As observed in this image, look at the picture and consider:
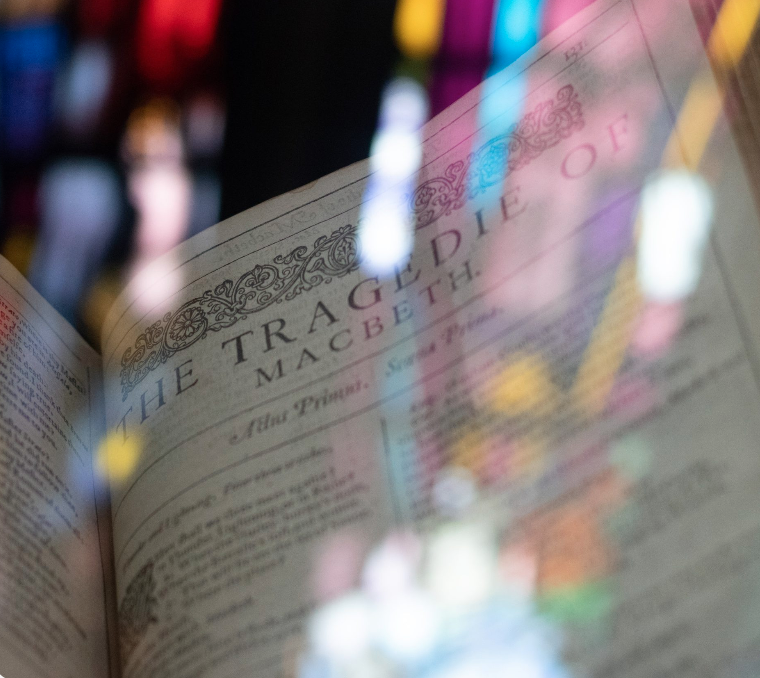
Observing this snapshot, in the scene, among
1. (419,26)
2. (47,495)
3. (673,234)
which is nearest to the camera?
(673,234)

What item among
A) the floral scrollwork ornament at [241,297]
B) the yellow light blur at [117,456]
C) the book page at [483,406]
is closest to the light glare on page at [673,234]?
the book page at [483,406]

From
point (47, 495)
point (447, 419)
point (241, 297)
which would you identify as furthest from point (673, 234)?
point (47, 495)

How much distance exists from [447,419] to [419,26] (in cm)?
39

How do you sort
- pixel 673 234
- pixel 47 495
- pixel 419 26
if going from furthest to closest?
pixel 419 26 → pixel 47 495 → pixel 673 234

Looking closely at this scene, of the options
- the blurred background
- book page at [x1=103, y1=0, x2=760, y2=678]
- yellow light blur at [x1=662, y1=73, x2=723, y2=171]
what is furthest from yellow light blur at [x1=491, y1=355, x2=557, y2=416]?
the blurred background

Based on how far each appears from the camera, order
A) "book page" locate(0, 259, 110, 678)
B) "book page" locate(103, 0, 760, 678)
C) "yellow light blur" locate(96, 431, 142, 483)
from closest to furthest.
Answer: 1. "book page" locate(103, 0, 760, 678)
2. "book page" locate(0, 259, 110, 678)
3. "yellow light blur" locate(96, 431, 142, 483)

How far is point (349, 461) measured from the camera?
666 millimetres

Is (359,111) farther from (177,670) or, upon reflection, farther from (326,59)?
(177,670)

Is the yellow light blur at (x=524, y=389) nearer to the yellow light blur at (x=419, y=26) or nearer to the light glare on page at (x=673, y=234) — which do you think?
the light glare on page at (x=673, y=234)

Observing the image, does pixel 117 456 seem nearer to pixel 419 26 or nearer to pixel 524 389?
pixel 524 389

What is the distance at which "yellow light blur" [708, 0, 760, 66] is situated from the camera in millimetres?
617

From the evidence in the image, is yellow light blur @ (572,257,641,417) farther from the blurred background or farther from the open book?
the blurred background

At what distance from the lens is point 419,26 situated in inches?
34.9

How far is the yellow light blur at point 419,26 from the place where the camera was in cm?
87
